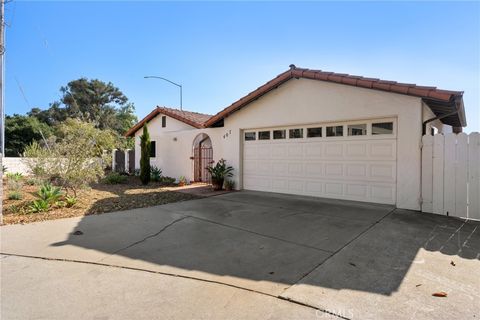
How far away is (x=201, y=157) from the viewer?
46.9ft

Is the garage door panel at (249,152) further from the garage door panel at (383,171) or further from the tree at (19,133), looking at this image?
the tree at (19,133)

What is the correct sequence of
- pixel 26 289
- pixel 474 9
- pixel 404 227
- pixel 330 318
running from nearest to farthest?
1. pixel 330 318
2. pixel 26 289
3. pixel 404 227
4. pixel 474 9

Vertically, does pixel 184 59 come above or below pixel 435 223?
above

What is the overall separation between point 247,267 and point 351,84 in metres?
6.34

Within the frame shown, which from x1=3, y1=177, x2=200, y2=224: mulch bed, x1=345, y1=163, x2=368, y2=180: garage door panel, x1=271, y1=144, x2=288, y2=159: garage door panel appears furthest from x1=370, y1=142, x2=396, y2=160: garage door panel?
x1=3, y1=177, x2=200, y2=224: mulch bed

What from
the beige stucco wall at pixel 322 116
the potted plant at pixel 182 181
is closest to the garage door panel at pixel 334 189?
the beige stucco wall at pixel 322 116

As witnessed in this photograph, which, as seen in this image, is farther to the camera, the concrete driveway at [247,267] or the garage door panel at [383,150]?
the garage door panel at [383,150]

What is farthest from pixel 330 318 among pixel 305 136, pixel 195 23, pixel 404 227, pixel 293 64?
pixel 195 23

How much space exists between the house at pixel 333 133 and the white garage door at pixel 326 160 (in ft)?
0.09

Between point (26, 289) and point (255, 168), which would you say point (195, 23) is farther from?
point (26, 289)

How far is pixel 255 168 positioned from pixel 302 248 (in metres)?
6.56

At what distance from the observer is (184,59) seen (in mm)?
13000

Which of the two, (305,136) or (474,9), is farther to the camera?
(305,136)

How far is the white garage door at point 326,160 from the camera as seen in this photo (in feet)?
25.4
